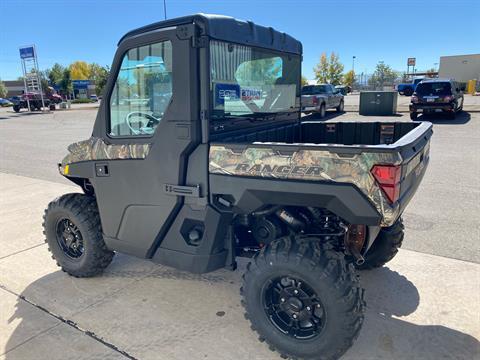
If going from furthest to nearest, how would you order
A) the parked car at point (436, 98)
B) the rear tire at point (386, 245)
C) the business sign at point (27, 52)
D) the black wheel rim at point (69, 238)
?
the business sign at point (27, 52), the parked car at point (436, 98), the black wheel rim at point (69, 238), the rear tire at point (386, 245)

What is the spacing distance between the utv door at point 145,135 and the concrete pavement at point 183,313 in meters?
0.57

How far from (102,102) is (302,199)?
189 cm

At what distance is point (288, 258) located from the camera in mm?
2504

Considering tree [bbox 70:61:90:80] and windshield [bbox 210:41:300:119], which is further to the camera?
tree [bbox 70:61:90:80]

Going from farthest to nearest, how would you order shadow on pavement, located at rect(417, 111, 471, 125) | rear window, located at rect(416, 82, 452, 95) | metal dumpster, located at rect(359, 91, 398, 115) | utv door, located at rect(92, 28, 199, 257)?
1. metal dumpster, located at rect(359, 91, 398, 115)
2. rear window, located at rect(416, 82, 452, 95)
3. shadow on pavement, located at rect(417, 111, 471, 125)
4. utv door, located at rect(92, 28, 199, 257)

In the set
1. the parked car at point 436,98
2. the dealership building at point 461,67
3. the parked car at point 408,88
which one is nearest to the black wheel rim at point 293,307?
the parked car at point 436,98

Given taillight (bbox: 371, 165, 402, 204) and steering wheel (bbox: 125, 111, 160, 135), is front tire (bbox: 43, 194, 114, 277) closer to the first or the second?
steering wheel (bbox: 125, 111, 160, 135)

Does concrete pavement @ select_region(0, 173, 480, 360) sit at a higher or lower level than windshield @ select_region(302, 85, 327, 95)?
lower

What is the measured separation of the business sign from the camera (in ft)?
113

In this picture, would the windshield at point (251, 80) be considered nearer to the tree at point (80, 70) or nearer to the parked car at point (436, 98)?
the parked car at point (436, 98)

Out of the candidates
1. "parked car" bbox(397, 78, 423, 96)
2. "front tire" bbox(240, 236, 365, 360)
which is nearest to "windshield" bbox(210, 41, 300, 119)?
"front tire" bbox(240, 236, 365, 360)

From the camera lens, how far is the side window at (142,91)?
2.81 metres

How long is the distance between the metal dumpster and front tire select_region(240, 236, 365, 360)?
60.9 feet

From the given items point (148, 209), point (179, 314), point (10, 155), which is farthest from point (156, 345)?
point (10, 155)
